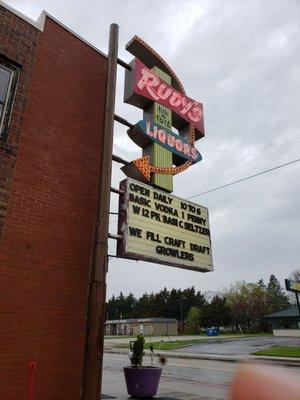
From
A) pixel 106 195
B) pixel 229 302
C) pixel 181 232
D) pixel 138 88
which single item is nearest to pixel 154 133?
pixel 138 88

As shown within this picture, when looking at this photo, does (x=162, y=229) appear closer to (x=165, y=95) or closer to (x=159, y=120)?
(x=159, y=120)

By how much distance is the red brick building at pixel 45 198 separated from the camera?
6219mm

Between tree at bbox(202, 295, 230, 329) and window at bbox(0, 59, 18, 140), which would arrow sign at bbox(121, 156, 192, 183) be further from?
Result: tree at bbox(202, 295, 230, 329)

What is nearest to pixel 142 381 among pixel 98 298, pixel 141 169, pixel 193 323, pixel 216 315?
pixel 98 298

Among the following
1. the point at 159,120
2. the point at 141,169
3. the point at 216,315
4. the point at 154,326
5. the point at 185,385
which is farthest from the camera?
the point at 216,315

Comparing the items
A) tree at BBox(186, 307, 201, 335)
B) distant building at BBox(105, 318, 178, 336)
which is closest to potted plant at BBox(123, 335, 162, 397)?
distant building at BBox(105, 318, 178, 336)

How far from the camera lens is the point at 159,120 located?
33.2 feet

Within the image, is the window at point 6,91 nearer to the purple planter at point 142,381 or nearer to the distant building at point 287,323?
the purple planter at point 142,381

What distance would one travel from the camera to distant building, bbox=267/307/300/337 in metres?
49.9

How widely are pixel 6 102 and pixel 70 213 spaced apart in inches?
94.6

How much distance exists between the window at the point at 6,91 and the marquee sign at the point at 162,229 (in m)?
2.57

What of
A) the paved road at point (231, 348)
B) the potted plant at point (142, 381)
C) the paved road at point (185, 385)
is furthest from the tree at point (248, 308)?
the potted plant at point (142, 381)

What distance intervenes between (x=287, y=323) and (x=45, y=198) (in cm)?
5255

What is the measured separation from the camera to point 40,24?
26.9 ft
